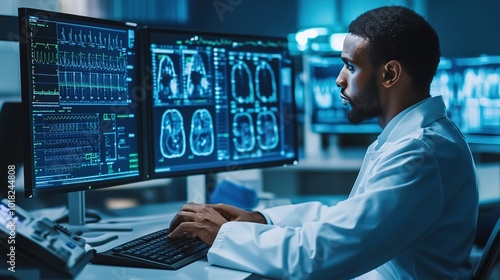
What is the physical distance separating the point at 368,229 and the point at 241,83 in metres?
0.80

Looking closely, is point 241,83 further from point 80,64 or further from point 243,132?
point 80,64

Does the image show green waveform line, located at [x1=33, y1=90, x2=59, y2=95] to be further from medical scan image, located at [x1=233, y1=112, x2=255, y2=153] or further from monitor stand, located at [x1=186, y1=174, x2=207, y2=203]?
monitor stand, located at [x1=186, y1=174, x2=207, y2=203]

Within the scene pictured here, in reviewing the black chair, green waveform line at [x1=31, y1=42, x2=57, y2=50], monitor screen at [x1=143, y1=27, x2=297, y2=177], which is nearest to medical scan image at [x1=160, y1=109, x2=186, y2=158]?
monitor screen at [x1=143, y1=27, x2=297, y2=177]

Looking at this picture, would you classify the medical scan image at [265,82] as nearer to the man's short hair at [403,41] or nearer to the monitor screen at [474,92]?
the man's short hair at [403,41]

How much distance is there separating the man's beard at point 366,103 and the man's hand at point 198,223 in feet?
1.23

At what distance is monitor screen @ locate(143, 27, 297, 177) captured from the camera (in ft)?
5.44

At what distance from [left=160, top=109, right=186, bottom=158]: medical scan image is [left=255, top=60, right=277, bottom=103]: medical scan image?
0.29m

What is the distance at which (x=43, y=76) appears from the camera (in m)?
1.36

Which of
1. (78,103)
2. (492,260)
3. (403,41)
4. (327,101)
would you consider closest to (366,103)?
(403,41)

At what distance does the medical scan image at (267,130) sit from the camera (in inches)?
73.8

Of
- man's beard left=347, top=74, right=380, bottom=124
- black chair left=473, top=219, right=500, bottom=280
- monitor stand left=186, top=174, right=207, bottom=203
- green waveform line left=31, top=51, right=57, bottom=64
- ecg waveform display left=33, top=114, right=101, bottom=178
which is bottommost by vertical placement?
black chair left=473, top=219, right=500, bottom=280

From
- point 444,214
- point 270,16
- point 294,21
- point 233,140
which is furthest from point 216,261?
point 294,21

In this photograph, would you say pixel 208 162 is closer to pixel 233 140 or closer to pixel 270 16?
pixel 233 140

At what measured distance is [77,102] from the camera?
144 cm
